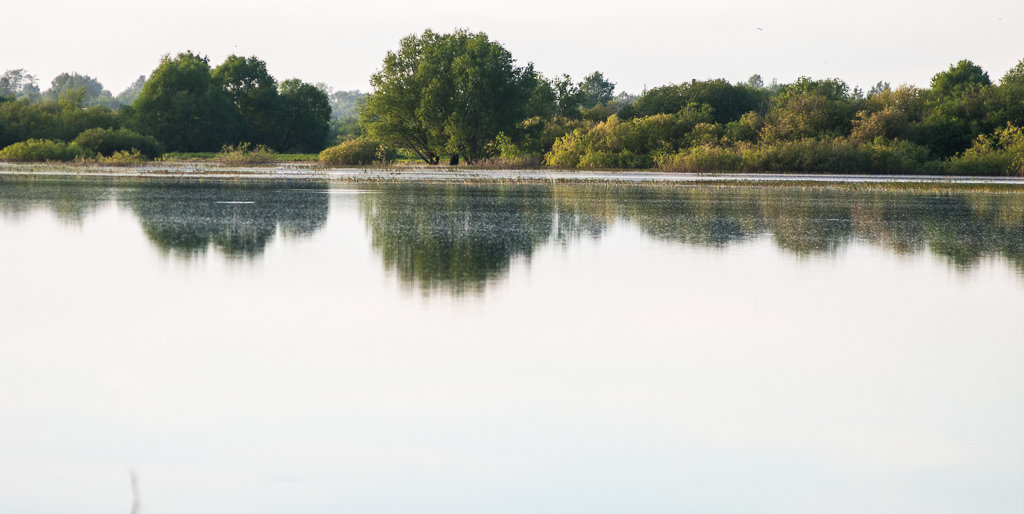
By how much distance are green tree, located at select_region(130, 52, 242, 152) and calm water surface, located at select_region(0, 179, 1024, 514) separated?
2838 inches

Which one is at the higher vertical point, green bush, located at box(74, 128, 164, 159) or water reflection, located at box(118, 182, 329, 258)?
green bush, located at box(74, 128, 164, 159)

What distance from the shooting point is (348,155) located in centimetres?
7019

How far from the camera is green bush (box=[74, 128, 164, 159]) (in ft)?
220

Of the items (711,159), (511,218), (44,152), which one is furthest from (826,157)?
(44,152)

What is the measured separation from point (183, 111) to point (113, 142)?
18.9 metres

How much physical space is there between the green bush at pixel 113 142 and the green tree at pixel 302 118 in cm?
2629

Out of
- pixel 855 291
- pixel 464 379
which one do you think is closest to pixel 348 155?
pixel 855 291

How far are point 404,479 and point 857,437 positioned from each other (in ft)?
9.73

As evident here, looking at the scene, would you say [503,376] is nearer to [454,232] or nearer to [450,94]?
[454,232]

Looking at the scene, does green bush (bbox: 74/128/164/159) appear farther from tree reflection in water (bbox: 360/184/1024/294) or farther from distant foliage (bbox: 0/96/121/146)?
tree reflection in water (bbox: 360/184/1024/294)

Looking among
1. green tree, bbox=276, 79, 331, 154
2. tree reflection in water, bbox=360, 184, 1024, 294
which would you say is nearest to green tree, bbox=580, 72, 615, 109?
green tree, bbox=276, 79, 331, 154

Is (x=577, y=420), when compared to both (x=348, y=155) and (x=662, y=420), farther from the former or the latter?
(x=348, y=155)

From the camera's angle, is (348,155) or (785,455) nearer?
(785,455)

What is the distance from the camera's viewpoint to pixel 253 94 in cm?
9712
